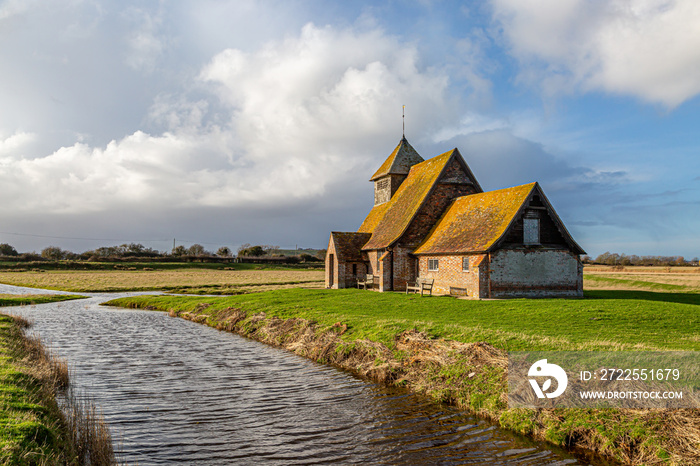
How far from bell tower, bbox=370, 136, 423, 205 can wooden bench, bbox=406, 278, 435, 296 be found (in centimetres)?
1362

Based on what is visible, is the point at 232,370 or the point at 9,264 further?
the point at 9,264

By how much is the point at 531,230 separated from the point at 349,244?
54.5 ft

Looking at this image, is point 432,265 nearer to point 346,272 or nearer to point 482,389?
point 346,272

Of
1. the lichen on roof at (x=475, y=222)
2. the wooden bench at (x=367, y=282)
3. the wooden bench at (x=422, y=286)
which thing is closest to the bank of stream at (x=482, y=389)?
the wooden bench at (x=422, y=286)

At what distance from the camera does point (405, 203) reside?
39.3 metres

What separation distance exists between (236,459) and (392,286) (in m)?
26.4

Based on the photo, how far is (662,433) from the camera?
887 cm

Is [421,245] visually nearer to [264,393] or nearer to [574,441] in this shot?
[264,393]

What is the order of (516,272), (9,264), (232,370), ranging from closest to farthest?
(232,370), (516,272), (9,264)

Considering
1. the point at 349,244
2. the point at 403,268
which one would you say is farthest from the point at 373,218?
the point at 403,268

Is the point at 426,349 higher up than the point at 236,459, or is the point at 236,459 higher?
the point at 426,349

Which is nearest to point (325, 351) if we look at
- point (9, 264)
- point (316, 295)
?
point (316, 295)

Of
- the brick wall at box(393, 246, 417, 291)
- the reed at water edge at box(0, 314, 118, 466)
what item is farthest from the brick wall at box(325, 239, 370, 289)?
the reed at water edge at box(0, 314, 118, 466)

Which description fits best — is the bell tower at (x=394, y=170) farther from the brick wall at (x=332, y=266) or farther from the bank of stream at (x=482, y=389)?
the bank of stream at (x=482, y=389)
